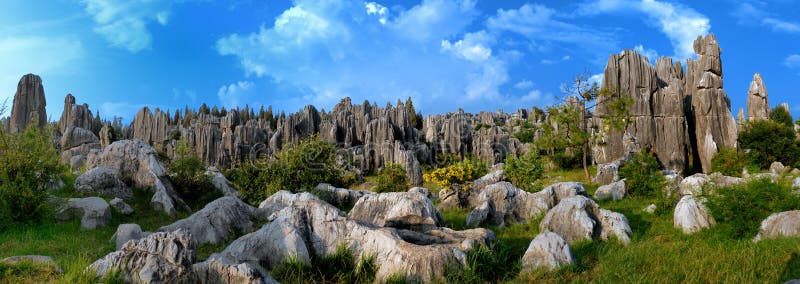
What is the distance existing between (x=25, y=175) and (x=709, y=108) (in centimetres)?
4150

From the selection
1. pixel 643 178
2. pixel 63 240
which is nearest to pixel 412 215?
pixel 63 240

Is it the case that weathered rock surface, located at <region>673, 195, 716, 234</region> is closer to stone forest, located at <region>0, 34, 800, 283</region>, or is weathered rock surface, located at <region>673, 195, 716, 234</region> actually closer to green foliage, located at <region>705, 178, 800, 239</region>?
stone forest, located at <region>0, 34, 800, 283</region>

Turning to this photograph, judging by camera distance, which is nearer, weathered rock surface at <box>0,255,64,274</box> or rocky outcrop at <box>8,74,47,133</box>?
weathered rock surface at <box>0,255,64,274</box>

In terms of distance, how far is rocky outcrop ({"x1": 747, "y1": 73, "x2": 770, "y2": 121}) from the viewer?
5166cm

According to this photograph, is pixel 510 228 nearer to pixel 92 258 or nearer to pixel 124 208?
A: pixel 92 258

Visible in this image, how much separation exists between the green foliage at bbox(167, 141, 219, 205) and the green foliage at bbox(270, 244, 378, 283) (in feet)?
44.0

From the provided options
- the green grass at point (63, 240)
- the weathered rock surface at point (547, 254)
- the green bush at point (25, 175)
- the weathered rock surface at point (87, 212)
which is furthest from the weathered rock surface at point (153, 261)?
the green bush at point (25, 175)

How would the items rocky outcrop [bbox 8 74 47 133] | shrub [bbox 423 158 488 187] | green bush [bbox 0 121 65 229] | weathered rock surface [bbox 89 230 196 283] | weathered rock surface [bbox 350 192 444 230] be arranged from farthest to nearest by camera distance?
rocky outcrop [bbox 8 74 47 133] → shrub [bbox 423 158 488 187] → green bush [bbox 0 121 65 229] → weathered rock surface [bbox 350 192 444 230] → weathered rock surface [bbox 89 230 196 283]

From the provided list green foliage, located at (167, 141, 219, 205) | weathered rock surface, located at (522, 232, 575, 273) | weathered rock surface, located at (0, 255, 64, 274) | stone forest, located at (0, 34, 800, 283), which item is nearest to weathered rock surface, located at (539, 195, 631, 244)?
stone forest, located at (0, 34, 800, 283)

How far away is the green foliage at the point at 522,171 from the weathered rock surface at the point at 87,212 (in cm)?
1451

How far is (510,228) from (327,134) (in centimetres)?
4769

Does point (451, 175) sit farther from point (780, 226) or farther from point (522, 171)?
point (780, 226)

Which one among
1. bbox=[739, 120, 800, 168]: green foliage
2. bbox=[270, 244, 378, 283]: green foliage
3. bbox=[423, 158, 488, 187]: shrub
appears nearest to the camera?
bbox=[270, 244, 378, 283]: green foliage

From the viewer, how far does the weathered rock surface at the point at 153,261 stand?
6336 mm
